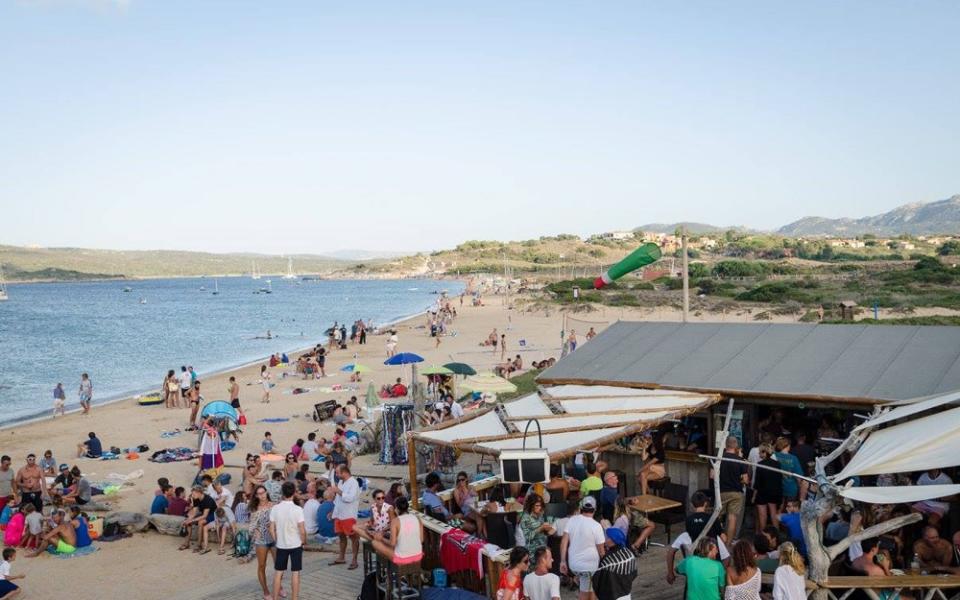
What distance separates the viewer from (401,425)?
635 inches

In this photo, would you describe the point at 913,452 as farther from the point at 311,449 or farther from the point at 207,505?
the point at 311,449

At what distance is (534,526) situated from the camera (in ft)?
26.4

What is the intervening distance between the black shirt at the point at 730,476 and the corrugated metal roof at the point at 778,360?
1.32 metres

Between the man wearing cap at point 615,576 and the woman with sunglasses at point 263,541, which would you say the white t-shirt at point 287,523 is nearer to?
the woman with sunglasses at point 263,541

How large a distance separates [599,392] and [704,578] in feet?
16.3

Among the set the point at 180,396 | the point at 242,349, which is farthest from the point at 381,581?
the point at 242,349

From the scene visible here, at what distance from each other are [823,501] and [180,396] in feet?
82.6

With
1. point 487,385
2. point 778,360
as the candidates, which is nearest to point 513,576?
point 778,360

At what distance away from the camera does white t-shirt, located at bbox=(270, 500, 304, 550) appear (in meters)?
8.49

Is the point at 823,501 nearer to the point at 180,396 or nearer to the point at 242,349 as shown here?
the point at 180,396

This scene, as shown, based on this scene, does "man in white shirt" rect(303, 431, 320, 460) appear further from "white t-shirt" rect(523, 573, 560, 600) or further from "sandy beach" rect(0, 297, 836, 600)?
"white t-shirt" rect(523, 573, 560, 600)

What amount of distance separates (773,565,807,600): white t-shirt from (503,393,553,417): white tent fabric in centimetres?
435

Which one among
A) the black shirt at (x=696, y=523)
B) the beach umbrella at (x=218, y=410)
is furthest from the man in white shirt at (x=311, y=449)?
the black shirt at (x=696, y=523)

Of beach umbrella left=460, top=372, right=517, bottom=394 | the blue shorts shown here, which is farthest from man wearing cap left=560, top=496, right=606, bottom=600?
beach umbrella left=460, top=372, right=517, bottom=394
